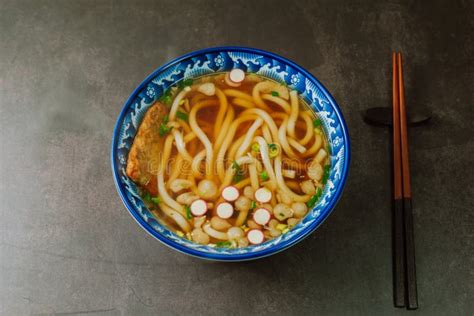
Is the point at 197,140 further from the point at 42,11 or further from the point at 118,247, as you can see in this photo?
the point at 42,11

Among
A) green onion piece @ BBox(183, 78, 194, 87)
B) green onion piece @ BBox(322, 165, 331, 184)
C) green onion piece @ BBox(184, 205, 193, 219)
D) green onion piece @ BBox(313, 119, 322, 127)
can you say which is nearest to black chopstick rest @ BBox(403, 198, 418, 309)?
green onion piece @ BBox(322, 165, 331, 184)

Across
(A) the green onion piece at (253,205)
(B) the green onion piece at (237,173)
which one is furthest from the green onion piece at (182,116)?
(A) the green onion piece at (253,205)

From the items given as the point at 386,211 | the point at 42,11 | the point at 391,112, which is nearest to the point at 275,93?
the point at 391,112

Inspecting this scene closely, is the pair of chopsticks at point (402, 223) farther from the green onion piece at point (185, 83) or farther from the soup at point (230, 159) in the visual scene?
the green onion piece at point (185, 83)

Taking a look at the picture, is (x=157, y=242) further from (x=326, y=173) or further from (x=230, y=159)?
(x=326, y=173)

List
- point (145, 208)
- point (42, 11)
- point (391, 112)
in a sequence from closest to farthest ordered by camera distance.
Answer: point (145, 208), point (391, 112), point (42, 11)

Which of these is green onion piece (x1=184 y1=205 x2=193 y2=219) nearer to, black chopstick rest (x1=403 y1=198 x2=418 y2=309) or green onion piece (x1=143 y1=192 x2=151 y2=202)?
green onion piece (x1=143 y1=192 x2=151 y2=202)

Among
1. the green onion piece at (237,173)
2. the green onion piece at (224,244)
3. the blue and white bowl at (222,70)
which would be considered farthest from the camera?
the green onion piece at (237,173)
